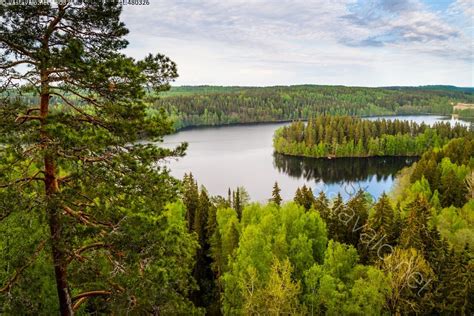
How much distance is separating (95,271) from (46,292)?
9849 millimetres

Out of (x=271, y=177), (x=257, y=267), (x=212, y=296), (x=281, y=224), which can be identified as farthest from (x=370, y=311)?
(x=271, y=177)

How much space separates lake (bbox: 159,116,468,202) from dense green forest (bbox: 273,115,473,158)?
3871mm

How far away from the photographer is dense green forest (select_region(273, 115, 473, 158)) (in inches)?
4439

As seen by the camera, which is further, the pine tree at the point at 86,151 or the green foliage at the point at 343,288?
the green foliage at the point at 343,288

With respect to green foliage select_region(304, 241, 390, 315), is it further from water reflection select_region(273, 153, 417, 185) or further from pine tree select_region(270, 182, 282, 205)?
water reflection select_region(273, 153, 417, 185)

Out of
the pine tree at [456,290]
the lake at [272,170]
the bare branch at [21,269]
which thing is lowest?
the lake at [272,170]

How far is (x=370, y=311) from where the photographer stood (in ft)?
70.0

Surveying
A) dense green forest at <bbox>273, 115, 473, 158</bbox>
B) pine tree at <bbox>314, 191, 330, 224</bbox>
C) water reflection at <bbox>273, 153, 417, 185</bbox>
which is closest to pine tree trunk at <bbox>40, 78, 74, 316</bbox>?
pine tree at <bbox>314, 191, 330, 224</bbox>

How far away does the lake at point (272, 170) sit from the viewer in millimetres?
74875

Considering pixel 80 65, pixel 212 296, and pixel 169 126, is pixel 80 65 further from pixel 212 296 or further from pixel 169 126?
pixel 212 296

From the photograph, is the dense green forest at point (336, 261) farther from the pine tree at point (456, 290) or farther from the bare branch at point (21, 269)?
the bare branch at point (21, 269)

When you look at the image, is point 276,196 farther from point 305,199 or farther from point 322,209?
point 322,209

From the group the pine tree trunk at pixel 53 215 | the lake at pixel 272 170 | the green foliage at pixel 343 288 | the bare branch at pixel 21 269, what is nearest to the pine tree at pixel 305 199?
the green foliage at pixel 343 288

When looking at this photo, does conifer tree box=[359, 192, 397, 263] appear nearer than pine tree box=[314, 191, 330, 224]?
Yes
